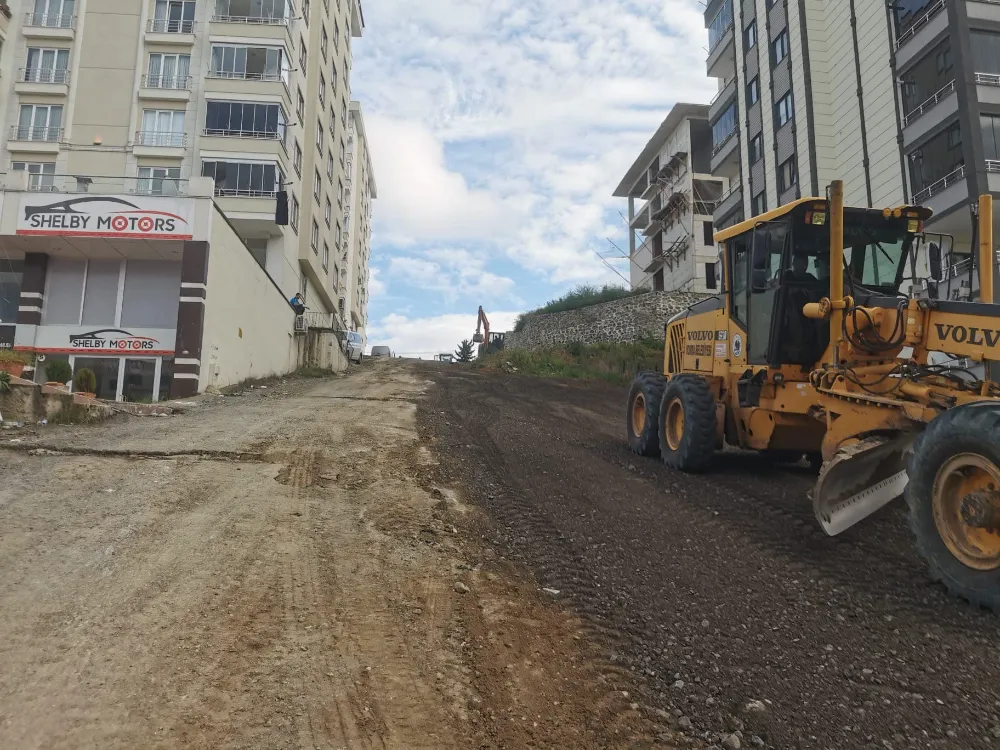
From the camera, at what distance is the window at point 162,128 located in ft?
102

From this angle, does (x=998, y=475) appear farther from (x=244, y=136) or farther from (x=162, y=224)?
(x=244, y=136)

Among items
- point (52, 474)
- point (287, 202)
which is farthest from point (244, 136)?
point (52, 474)

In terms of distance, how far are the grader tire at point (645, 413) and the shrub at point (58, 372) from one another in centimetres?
1721

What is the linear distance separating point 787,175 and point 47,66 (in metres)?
35.7

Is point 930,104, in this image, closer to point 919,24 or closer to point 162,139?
point 919,24

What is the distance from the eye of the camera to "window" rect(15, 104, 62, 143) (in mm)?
31578

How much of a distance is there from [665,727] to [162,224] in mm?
19439

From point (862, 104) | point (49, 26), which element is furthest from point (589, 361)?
point (49, 26)

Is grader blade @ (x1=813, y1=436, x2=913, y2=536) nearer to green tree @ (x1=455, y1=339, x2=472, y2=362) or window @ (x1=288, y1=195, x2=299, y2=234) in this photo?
window @ (x1=288, y1=195, x2=299, y2=234)

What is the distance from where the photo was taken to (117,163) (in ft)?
102

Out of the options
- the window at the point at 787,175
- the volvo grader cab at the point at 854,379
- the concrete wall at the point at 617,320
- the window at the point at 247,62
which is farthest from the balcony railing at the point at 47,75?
the volvo grader cab at the point at 854,379

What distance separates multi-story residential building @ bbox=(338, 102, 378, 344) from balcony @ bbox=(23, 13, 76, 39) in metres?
21.1

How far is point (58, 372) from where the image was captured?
1912 cm

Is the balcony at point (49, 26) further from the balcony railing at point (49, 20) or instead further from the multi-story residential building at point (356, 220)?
the multi-story residential building at point (356, 220)
